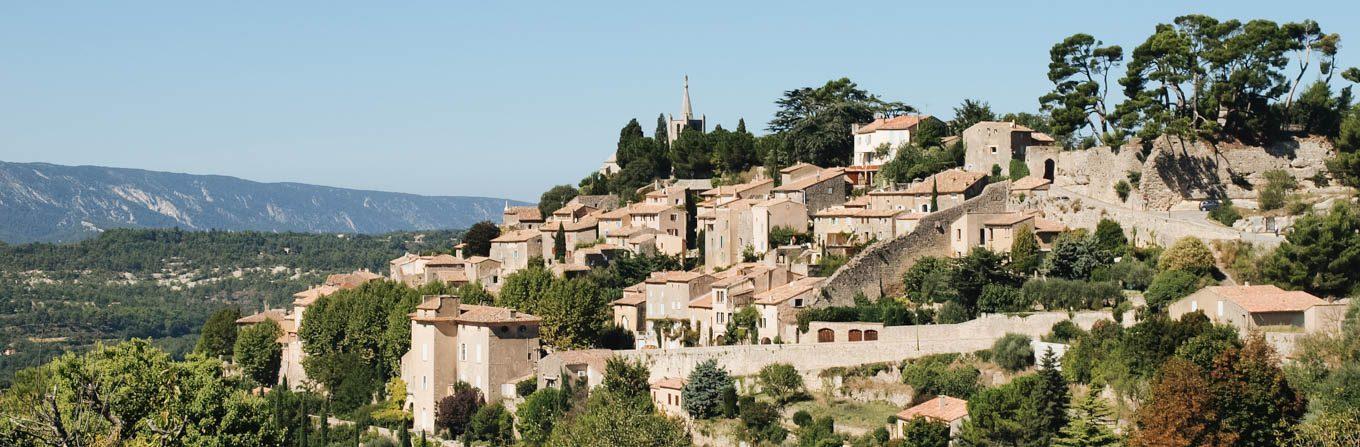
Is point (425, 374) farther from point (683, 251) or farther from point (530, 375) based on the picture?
point (683, 251)

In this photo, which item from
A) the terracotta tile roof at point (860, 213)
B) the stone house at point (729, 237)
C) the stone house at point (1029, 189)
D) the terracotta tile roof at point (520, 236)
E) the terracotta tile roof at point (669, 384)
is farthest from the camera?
the terracotta tile roof at point (520, 236)

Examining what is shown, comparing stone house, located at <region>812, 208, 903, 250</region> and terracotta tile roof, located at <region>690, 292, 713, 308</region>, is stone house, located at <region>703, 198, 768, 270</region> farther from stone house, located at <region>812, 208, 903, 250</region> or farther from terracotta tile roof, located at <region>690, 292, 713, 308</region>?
terracotta tile roof, located at <region>690, 292, 713, 308</region>

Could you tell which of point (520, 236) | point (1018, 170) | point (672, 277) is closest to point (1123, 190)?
point (1018, 170)

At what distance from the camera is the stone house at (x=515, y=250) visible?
220 ft

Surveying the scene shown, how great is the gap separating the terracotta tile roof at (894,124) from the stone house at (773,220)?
10060 millimetres

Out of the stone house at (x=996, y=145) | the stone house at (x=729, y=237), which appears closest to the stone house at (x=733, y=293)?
the stone house at (x=729, y=237)

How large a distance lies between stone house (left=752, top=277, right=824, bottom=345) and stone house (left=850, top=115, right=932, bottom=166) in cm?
1761

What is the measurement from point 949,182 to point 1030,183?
11.5 ft

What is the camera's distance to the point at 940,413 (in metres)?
42.1

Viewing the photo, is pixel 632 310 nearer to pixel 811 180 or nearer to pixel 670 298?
pixel 670 298

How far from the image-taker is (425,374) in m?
55.5

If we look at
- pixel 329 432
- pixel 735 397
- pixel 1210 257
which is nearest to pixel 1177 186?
pixel 1210 257

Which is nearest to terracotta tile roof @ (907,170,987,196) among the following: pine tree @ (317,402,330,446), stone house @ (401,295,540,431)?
stone house @ (401,295,540,431)

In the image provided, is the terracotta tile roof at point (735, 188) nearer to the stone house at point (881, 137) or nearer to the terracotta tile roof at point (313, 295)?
the stone house at point (881, 137)
